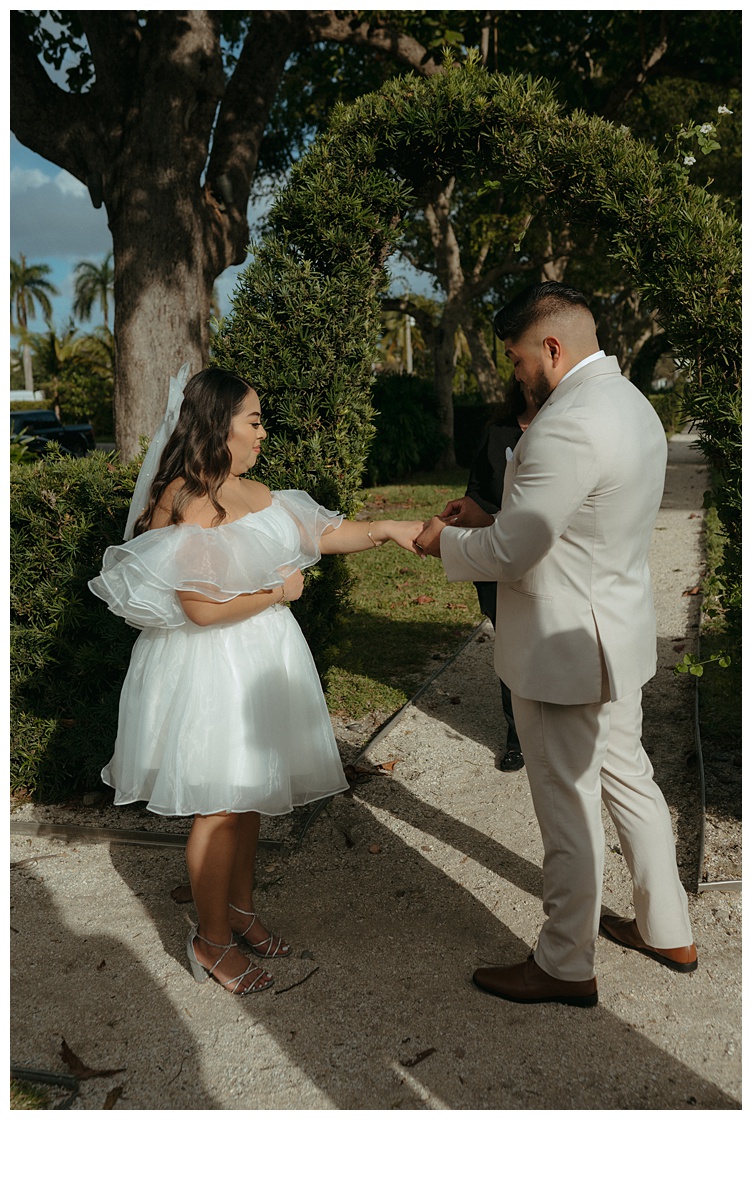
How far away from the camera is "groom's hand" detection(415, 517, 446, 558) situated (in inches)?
153

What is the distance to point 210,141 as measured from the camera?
9406 millimetres

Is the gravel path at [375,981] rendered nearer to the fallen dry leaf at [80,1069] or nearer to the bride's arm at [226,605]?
the fallen dry leaf at [80,1069]

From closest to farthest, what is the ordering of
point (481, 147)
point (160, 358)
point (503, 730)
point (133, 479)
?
1. point (481, 147)
2. point (133, 479)
3. point (503, 730)
4. point (160, 358)

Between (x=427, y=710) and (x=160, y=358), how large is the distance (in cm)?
476

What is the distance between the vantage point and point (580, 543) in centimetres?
323

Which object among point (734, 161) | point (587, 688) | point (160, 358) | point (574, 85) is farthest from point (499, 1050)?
point (734, 161)

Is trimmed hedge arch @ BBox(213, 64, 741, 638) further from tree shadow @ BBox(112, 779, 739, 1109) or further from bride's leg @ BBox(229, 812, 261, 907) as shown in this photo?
bride's leg @ BBox(229, 812, 261, 907)

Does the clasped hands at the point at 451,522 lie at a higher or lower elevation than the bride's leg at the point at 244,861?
higher

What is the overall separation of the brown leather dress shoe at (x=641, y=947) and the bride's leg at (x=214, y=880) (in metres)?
1.58

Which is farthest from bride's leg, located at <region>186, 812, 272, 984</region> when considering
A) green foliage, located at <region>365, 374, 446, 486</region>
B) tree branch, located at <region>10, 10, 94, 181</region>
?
green foliage, located at <region>365, 374, 446, 486</region>

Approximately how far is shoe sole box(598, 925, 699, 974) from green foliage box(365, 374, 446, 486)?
57.1 feet

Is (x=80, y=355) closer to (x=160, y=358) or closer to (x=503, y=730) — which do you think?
(x=160, y=358)

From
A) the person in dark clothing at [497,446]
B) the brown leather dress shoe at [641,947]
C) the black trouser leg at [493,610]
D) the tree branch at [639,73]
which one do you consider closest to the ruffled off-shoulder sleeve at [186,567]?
the person in dark clothing at [497,446]

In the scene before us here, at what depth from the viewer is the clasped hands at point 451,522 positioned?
3918mm
